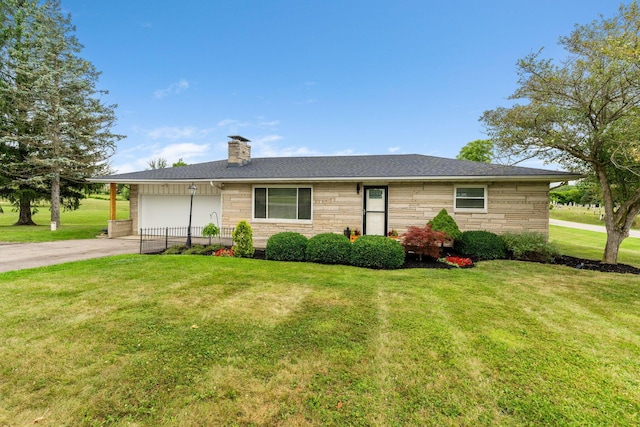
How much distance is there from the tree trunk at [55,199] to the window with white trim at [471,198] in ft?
62.5

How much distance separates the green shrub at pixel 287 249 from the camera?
7832 millimetres

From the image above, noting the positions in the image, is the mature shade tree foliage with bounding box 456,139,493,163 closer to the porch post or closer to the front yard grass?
the front yard grass

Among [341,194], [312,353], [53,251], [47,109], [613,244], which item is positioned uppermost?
[47,109]

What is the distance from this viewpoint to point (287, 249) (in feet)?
25.7

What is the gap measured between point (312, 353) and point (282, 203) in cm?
857

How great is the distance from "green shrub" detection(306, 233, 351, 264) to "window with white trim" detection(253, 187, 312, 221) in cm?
335

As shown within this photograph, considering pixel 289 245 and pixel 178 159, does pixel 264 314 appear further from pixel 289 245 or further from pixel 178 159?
pixel 178 159

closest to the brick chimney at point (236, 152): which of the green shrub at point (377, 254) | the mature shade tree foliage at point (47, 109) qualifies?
the green shrub at point (377, 254)

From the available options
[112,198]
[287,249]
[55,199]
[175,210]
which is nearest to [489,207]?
[287,249]

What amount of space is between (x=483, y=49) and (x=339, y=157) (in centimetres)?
828

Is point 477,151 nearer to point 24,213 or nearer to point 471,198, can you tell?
point 471,198

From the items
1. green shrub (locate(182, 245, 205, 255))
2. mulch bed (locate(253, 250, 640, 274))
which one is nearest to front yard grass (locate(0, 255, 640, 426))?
mulch bed (locate(253, 250, 640, 274))

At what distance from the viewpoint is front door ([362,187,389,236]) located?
10.5m

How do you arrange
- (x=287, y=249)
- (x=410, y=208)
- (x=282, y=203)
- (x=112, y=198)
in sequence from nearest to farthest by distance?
(x=287, y=249) → (x=410, y=208) → (x=282, y=203) → (x=112, y=198)
